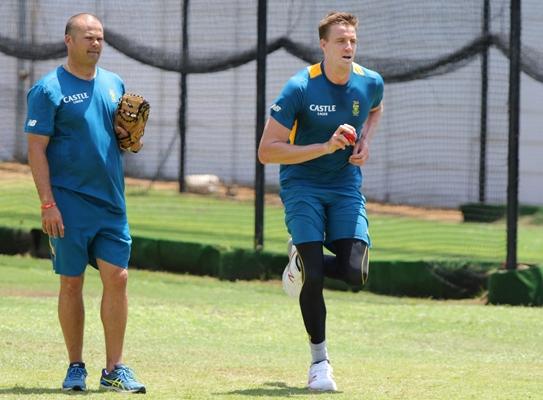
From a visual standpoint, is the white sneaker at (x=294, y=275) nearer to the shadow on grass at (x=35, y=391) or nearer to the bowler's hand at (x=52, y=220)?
the shadow on grass at (x=35, y=391)

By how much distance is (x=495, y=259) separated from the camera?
44.5ft

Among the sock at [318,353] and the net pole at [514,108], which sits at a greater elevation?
the net pole at [514,108]

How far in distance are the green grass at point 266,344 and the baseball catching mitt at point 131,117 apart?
1406mm

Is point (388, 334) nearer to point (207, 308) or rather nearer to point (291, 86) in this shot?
point (207, 308)

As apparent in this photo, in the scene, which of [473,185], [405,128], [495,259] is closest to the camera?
[495,259]

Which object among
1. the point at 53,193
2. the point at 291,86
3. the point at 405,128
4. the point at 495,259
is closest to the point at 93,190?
the point at 53,193

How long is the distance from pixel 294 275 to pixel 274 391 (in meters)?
0.75

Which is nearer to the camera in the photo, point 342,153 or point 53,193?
point 53,193

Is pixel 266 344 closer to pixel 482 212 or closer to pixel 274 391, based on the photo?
pixel 274 391

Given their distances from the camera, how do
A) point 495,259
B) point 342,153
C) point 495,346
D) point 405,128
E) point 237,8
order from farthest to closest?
point 405,128 < point 237,8 < point 495,259 < point 495,346 < point 342,153

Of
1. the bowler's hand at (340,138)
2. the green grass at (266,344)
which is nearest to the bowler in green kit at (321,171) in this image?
the bowler's hand at (340,138)

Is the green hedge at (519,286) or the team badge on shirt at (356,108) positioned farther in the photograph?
the green hedge at (519,286)

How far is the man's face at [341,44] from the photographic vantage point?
7613 mm

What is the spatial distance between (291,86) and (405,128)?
1293 centimetres
